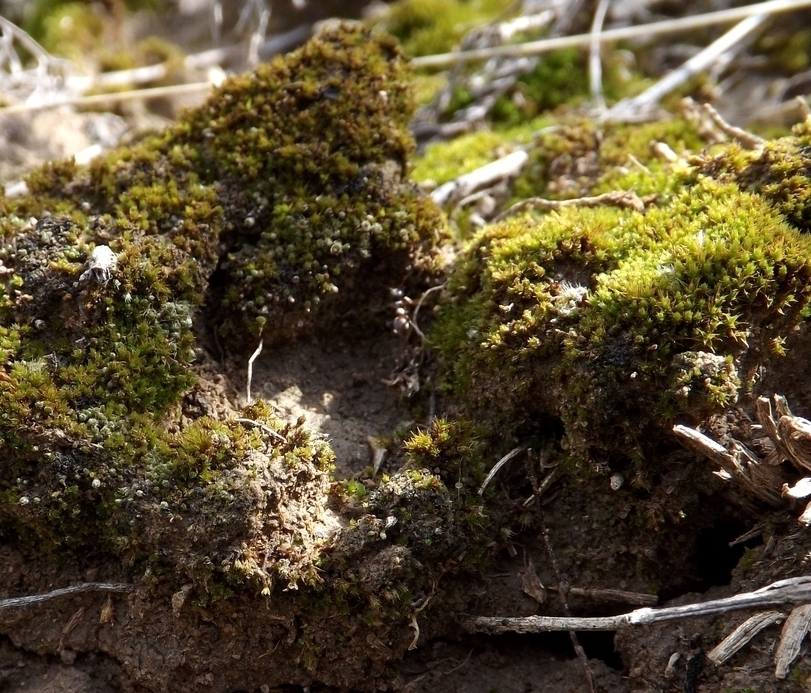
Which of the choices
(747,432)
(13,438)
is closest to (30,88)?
(13,438)

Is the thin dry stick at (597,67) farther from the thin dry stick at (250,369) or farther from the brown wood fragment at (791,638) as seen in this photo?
the brown wood fragment at (791,638)

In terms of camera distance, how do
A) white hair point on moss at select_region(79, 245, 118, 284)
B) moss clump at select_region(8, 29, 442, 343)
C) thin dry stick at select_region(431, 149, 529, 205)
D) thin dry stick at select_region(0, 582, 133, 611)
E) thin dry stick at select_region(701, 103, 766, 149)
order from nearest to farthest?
thin dry stick at select_region(0, 582, 133, 611), white hair point on moss at select_region(79, 245, 118, 284), moss clump at select_region(8, 29, 442, 343), thin dry stick at select_region(701, 103, 766, 149), thin dry stick at select_region(431, 149, 529, 205)

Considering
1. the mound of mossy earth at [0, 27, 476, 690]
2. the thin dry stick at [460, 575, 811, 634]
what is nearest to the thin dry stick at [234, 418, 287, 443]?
the mound of mossy earth at [0, 27, 476, 690]

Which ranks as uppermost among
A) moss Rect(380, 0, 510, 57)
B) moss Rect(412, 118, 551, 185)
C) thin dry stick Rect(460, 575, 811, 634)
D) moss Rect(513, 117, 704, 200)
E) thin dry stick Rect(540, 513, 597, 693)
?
moss Rect(380, 0, 510, 57)

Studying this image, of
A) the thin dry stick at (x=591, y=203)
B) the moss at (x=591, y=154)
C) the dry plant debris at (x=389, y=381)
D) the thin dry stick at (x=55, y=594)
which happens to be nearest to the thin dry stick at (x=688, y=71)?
the moss at (x=591, y=154)

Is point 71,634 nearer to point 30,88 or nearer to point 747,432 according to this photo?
point 747,432

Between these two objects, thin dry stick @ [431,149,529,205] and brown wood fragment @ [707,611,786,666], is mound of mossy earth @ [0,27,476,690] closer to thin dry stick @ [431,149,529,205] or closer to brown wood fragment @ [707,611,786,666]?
thin dry stick @ [431,149,529,205]

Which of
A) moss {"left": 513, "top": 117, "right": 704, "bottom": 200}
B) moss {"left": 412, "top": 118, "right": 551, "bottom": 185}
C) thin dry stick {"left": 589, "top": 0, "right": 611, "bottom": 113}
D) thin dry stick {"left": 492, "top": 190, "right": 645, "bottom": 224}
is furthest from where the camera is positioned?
thin dry stick {"left": 589, "top": 0, "right": 611, "bottom": 113}

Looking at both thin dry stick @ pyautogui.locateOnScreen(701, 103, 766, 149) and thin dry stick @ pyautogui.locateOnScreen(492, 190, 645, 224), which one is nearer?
thin dry stick @ pyautogui.locateOnScreen(492, 190, 645, 224)
